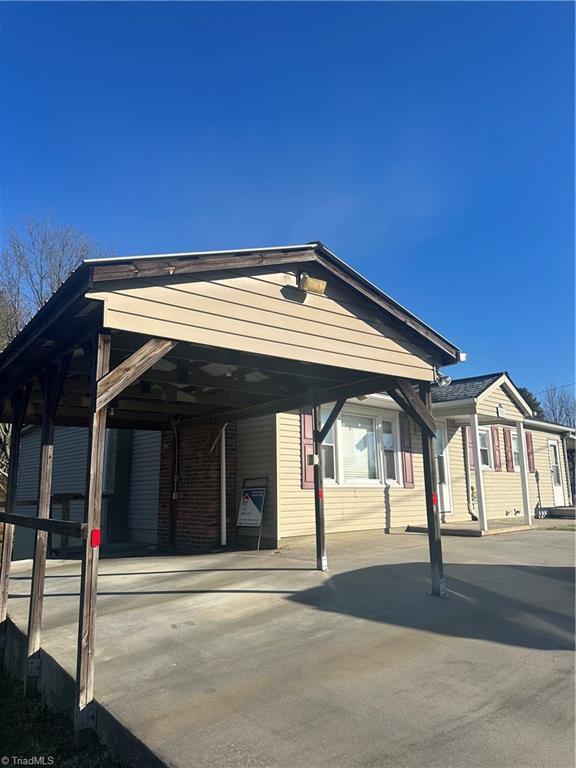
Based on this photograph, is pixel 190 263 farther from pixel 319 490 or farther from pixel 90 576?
pixel 319 490

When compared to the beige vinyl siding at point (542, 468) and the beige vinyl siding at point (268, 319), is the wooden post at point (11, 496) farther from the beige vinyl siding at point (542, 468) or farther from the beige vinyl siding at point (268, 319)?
the beige vinyl siding at point (542, 468)

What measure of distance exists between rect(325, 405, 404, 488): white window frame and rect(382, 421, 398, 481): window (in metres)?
0.05

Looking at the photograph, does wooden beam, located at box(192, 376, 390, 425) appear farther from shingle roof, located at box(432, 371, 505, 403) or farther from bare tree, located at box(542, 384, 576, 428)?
bare tree, located at box(542, 384, 576, 428)

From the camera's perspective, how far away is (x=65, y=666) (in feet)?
13.4

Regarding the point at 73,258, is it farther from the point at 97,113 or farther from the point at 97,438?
the point at 97,438

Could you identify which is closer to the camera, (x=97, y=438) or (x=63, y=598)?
(x=97, y=438)

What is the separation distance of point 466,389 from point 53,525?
11.0 meters

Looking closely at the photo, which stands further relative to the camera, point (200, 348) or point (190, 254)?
point (200, 348)

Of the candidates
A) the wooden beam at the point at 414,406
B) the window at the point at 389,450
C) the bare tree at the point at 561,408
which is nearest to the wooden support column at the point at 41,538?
the wooden beam at the point at 414,406

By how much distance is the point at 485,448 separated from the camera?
1543 cm

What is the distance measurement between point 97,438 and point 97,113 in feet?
27.8

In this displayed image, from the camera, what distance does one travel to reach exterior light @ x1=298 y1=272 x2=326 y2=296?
5605 millimetres

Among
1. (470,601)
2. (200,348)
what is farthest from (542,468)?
(200,348)

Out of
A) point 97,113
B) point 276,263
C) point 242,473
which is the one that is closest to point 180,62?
point 97,113
